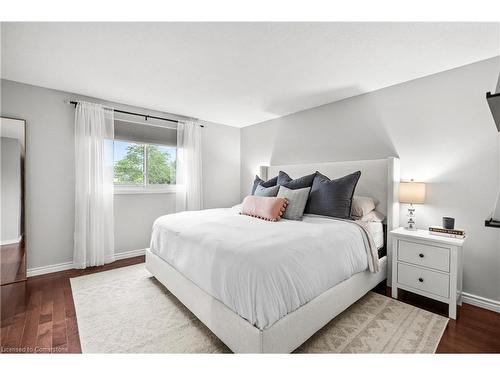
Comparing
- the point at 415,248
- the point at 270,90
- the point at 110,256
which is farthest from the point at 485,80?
the point at 110,256

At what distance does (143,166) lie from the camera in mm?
3678

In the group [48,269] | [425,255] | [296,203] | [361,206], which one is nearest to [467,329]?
[425,255]

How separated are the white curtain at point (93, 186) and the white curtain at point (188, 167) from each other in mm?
992

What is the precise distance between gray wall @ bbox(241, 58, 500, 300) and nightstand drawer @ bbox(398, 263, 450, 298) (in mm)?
520

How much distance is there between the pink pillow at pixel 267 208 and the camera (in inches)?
95.2

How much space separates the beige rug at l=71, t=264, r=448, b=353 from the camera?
1539 millimetres

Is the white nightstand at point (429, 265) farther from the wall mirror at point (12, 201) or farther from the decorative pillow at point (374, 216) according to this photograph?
the wall mirror at point (12, 201)

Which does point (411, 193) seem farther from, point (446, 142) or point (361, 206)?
point (446, 142)

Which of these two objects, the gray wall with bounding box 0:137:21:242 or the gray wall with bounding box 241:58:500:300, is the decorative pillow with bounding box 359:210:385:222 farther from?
the gray wall with bounding box 0:137:21:242

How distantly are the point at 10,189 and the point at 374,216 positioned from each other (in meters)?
4.03

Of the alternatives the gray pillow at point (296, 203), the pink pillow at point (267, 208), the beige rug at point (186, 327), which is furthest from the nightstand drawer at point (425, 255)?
the pink pillow at point (267, 208)

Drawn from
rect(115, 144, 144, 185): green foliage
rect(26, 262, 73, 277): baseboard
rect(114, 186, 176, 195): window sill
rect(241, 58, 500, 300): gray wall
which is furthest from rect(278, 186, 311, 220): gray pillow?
rect(26, 262, 73, 277): baseboard

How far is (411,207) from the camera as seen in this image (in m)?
2.52
